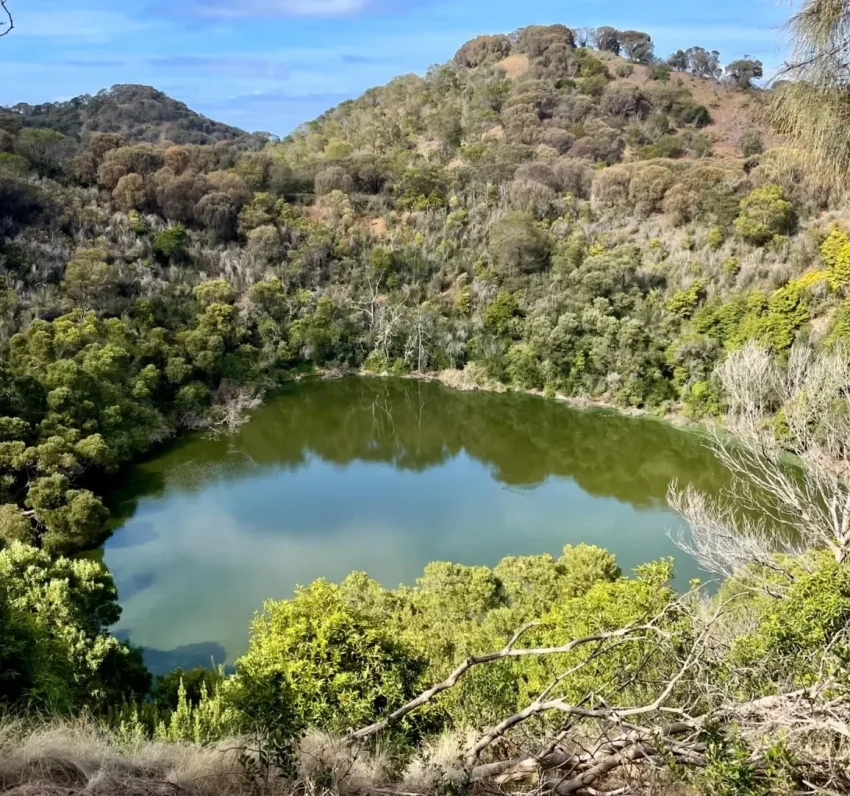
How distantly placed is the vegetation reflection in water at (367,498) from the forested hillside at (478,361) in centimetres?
118

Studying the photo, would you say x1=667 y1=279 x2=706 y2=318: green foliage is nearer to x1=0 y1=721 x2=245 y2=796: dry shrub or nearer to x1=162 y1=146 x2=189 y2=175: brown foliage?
x1=0 y1=721 x2=245 y2=796: dry shrub

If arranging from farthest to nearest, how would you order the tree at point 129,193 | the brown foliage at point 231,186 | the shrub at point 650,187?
1. the brown foliage at point 231,186
2. the shrub at point 650,187
3. the tree at point 129,193

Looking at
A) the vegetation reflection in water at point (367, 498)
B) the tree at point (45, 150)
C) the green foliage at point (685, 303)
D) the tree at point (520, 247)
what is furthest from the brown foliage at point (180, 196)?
the green foliage at point (685, 303)

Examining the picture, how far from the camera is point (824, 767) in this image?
2.40 metres

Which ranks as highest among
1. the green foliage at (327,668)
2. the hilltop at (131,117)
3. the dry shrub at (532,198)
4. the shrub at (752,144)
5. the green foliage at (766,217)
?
the hilltop at (131,117)

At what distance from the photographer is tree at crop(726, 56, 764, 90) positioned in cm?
3797

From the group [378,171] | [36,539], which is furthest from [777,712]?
[378,171]

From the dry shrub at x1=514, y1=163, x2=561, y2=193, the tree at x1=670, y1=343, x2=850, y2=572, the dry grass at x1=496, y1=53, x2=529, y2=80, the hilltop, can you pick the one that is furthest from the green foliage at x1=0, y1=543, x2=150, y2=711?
the dry grass at x1=496, y1=53, x2=529, y2=80

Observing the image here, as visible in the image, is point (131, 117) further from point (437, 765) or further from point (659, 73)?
point (437, 765)

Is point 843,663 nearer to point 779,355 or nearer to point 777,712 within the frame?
point 777,712

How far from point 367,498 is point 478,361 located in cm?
883

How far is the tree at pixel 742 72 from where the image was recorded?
125 feet

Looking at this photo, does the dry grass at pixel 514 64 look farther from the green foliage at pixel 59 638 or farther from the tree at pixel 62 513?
the green foliage at pixel 59 638

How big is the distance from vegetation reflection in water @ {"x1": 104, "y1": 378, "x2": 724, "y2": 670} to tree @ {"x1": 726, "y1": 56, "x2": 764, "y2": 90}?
28869 mm
